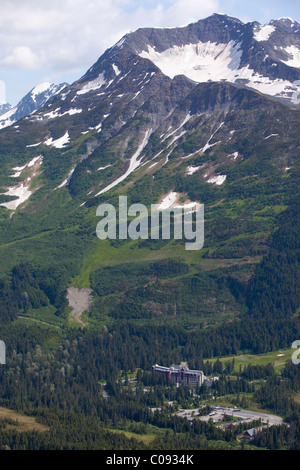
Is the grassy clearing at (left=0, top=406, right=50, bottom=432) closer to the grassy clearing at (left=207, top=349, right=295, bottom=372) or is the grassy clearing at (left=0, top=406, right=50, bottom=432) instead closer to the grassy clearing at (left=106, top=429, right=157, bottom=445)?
the grassy clearing at (left=106, top=429, right=157, bottom=445)

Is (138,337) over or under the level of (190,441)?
over

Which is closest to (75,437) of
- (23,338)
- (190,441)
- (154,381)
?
(190,441)

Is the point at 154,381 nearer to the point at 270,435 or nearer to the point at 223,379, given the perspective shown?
the point at 223,379

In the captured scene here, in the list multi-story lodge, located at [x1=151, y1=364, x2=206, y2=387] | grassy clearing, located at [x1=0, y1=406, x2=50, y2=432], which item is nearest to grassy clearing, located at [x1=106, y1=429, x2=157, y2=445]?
grassy clearing, located at [x1=0, y1=406, x2=50, y2=432]

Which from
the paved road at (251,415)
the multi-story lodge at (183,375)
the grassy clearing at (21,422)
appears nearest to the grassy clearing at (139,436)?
the grassy clearing at (21,422)

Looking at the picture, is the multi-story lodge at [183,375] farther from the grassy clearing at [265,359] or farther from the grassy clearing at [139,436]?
the grassy clearing at [139,436]
